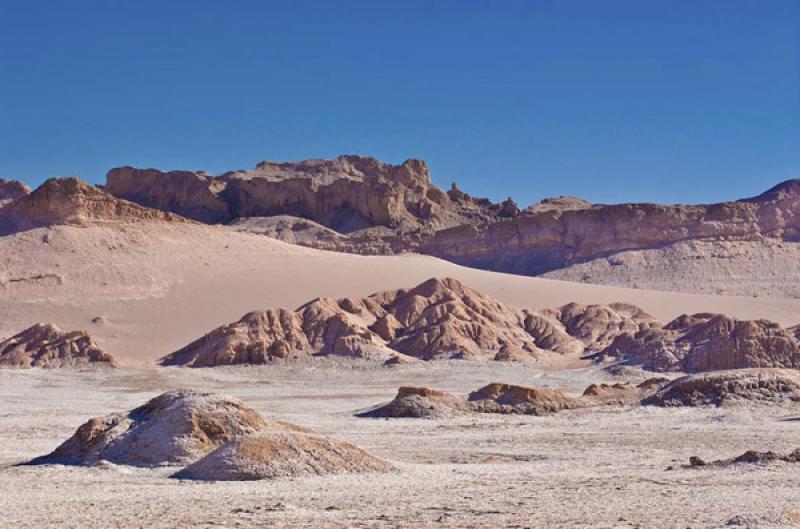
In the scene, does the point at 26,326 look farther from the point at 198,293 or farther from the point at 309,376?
the point at 309,376

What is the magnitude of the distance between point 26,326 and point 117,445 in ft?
139

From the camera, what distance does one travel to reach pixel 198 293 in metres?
61.8

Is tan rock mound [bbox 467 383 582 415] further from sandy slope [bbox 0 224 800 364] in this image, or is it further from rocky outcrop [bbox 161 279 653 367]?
sandy slope [bbox 0 224 800 364]

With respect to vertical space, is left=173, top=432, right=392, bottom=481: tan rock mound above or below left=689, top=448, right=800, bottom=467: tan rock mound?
above

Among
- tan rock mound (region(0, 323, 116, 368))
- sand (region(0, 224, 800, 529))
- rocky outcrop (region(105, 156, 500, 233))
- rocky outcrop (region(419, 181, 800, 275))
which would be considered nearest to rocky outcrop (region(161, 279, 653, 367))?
sand (region(0, 224, 800, 529))

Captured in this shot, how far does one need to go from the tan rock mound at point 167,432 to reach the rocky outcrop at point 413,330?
30859mm

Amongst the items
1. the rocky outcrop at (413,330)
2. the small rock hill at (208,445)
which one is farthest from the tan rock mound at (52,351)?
the small rock hill at (208,445)

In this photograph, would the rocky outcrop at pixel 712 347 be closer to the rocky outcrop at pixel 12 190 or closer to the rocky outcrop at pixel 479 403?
the rocky outcrop at pixel 479 403

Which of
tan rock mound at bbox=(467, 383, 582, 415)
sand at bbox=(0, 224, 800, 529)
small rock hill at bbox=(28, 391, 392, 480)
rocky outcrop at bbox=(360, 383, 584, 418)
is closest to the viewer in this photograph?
sand at bbox=(0, 224, 800, 529)

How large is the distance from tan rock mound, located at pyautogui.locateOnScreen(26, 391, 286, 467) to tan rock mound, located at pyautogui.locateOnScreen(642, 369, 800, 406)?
13.1m

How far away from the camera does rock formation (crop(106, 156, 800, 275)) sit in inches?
3556

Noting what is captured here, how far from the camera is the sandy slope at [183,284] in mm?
57219

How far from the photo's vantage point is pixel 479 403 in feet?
90.7

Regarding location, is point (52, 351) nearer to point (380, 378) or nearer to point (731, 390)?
point (380, 378)
